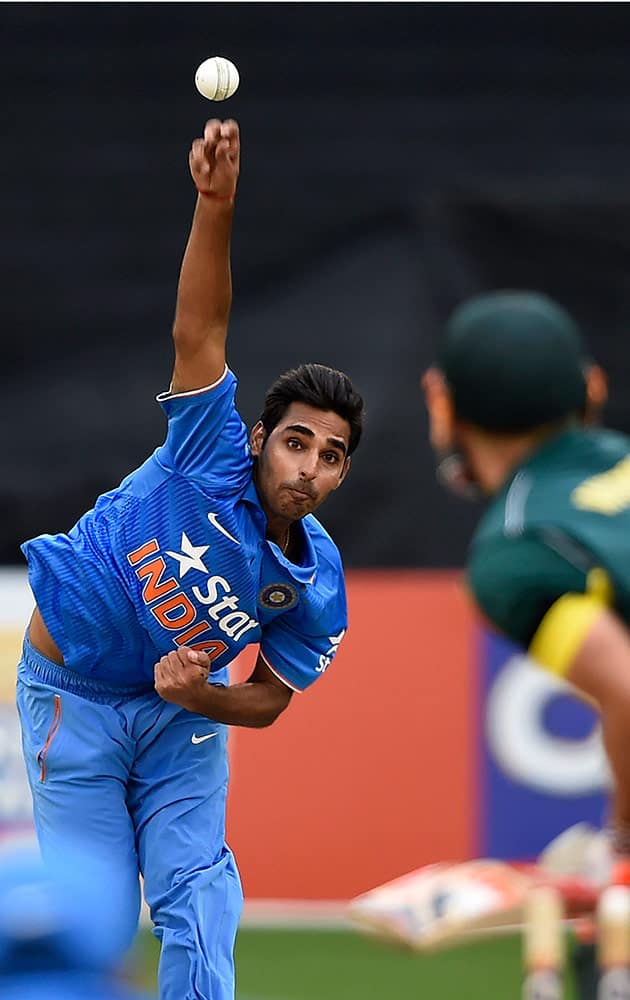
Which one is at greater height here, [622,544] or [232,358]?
[232,358]

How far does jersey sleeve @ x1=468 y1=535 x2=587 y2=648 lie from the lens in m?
3.02

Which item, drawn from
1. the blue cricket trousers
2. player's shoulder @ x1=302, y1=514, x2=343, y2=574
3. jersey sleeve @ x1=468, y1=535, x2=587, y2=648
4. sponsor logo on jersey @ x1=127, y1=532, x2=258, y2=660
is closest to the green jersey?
jersey sleeve @ x1=468, y1=535, x2=587, y2=648

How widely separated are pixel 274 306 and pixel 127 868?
4.46 metres

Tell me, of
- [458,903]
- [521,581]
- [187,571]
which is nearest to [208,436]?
[187,571]

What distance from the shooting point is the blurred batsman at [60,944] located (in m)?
1.86

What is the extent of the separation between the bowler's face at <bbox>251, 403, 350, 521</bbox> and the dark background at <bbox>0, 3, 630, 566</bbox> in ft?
12.5

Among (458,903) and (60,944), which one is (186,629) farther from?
(60,944)

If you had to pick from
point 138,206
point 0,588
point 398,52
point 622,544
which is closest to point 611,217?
point 398,52

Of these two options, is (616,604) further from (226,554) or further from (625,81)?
(625,81)

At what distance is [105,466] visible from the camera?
821cm

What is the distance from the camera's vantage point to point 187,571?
14.0ft

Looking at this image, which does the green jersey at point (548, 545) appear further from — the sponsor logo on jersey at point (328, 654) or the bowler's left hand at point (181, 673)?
the sponsor logo on jersey at point (328, 654)

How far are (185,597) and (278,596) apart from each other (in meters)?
0.24

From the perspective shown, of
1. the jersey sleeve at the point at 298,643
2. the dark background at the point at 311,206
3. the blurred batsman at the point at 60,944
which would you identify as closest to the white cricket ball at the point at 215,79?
the jersey sleeve at the point at 298,643
